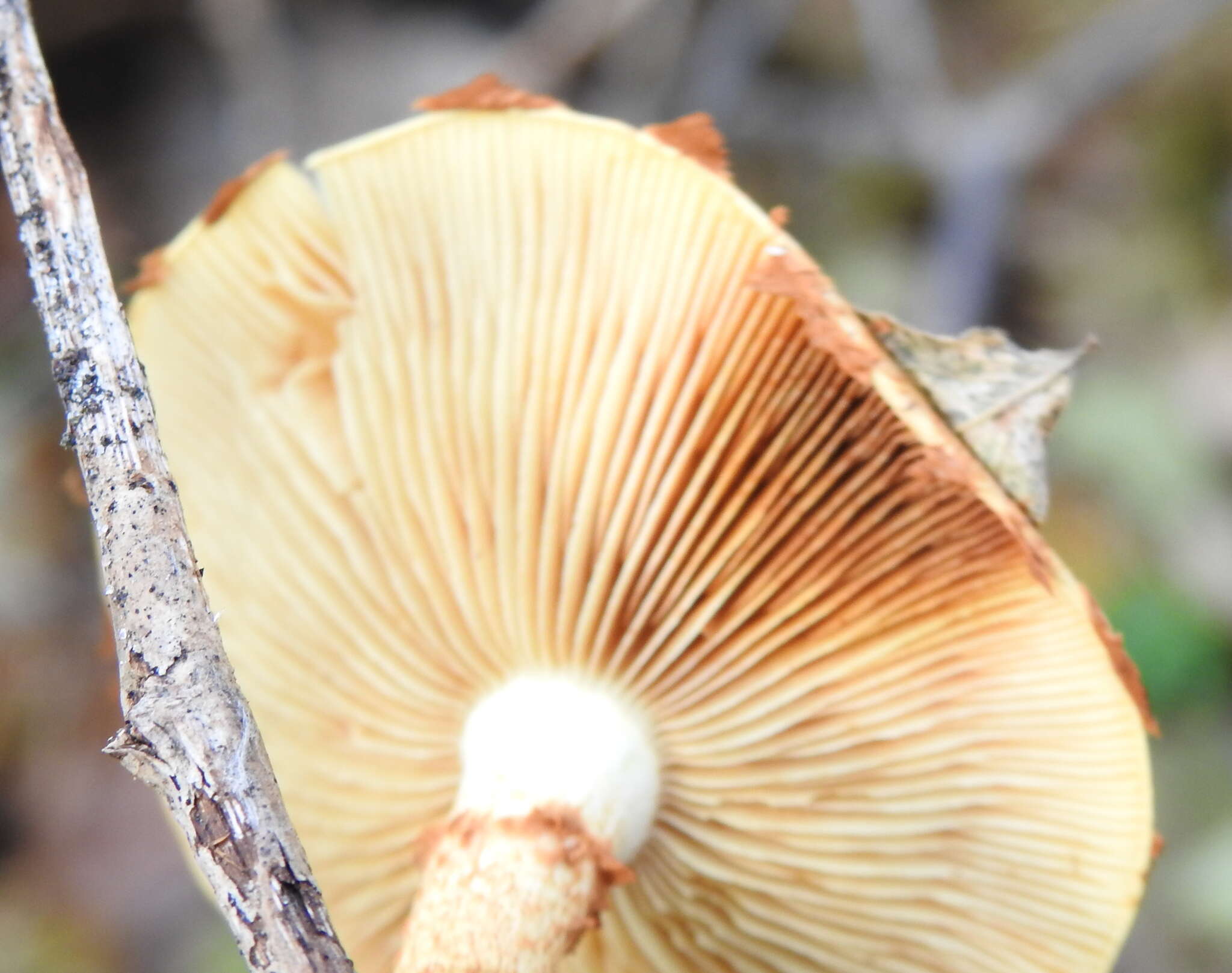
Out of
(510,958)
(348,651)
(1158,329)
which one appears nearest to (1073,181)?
(1158,329)

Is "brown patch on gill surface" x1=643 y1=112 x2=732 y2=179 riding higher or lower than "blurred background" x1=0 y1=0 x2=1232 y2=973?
lower

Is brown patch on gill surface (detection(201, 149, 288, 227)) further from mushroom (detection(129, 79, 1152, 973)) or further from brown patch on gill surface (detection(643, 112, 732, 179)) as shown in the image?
brown patch on gill surface (detection(643, 112, 732, 179))

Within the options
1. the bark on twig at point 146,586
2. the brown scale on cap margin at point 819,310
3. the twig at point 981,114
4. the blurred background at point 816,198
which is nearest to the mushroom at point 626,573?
the brown scale on cap margin at point 819,310

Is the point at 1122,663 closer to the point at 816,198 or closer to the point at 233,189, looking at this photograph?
the point at 233,189

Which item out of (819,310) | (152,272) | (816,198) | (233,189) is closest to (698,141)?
(819,310)

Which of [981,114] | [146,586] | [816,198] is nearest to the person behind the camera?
[146,586]

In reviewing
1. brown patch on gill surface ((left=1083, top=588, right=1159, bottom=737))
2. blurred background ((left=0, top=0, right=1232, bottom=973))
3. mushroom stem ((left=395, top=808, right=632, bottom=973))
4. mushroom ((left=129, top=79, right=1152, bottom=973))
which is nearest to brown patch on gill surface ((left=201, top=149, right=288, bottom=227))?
mushroom ((left=129, top=79, right=1152, bottom=973))

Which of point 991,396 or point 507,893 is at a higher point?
point 991,396

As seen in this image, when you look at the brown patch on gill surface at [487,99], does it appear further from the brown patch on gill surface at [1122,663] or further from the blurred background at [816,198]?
the blurred background at [816,198]
